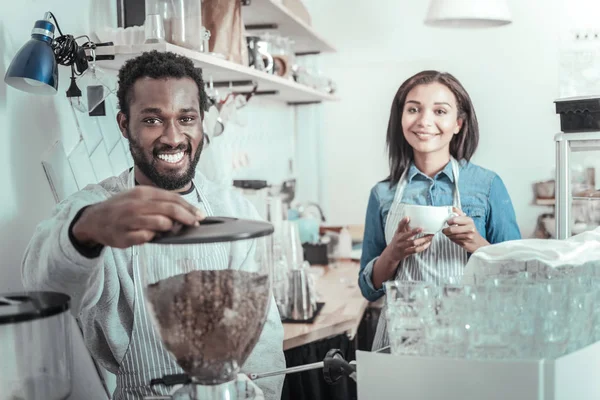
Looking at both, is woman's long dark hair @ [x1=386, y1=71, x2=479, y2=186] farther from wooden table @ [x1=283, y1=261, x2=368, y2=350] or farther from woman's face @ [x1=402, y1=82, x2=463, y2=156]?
wooden table @ [x1=283, y1=261, x2=368, y2=350]

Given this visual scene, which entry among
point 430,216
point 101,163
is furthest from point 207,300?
point 101,163

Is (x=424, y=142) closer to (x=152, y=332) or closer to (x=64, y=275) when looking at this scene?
(x=152, y=332)

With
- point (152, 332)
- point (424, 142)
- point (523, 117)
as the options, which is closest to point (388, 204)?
point (424, 142)

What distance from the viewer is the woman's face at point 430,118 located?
229cm

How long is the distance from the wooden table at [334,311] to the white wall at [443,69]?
1214 millimetres

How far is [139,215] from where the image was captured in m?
1.03

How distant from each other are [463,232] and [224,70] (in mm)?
941

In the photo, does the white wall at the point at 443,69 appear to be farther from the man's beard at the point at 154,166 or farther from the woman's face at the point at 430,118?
the man's beard at the point at 154,166

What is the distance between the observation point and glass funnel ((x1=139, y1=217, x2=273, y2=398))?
106cm

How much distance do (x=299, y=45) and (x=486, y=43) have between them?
50.3 inches

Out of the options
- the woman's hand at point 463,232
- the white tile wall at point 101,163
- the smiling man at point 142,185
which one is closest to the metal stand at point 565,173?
the woman's hand at point 463,232

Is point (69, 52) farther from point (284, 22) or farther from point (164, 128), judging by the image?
point (284, 22)

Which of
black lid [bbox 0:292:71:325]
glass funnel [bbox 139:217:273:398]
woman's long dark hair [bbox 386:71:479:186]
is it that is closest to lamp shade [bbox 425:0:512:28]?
woman's long dark hair [bbox 386:71:479:186]

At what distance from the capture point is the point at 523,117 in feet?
14.1
